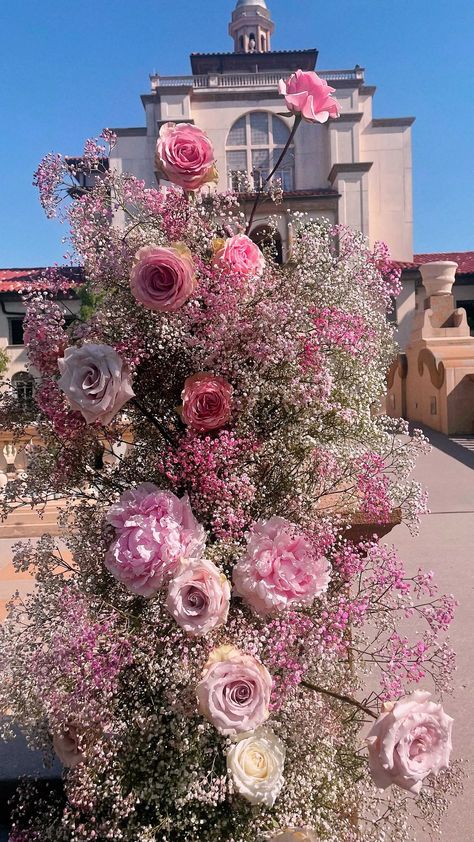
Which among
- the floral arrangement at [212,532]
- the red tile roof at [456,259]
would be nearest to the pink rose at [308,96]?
the floral arrangement at [212,532]

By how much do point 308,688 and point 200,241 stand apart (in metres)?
1.02

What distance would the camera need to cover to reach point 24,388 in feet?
4.82

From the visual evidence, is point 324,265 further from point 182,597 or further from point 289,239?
point 182,597

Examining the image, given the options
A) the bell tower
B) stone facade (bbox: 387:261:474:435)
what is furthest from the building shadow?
the bell tower

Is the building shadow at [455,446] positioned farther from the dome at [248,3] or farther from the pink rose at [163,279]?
the dome at [248,3]

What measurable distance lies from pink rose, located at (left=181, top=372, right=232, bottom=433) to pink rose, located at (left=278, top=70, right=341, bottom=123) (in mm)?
652

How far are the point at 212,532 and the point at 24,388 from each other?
1.80 feet

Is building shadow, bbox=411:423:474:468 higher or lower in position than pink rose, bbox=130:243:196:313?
lower

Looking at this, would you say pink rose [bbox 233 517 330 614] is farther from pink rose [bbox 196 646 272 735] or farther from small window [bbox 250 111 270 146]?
small window [bbox 250 111 270 146]

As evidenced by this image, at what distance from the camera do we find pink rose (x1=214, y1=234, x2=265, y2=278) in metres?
1.32

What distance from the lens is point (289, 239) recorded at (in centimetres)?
161

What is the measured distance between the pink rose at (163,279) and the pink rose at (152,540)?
37 centimetres

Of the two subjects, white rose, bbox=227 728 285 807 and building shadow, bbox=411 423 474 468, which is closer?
white rose, bbox=227 728 285 807

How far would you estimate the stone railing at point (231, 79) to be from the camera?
2753 centimetres
